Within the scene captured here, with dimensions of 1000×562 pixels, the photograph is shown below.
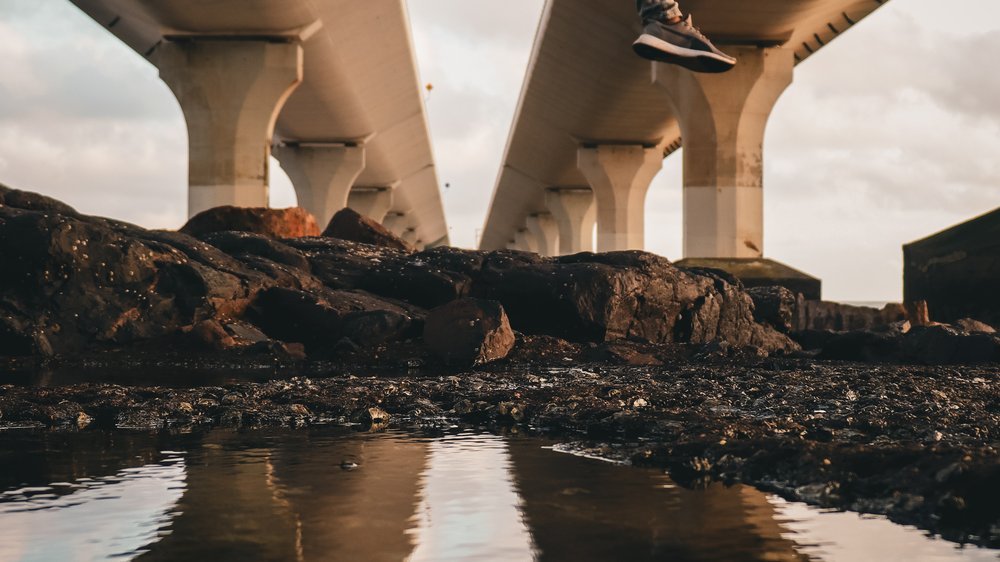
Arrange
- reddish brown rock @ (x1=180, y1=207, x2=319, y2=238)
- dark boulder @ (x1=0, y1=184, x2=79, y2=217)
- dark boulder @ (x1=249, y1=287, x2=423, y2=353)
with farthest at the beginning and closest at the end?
reddish brown rock @ (x1=180, y1=207, x2=319, y2=238), dark boulder @ (x1=0, y1=184, x2=79, y2=217), dark boulder @ (x1=249, y1=287, x2=423, y2=353)

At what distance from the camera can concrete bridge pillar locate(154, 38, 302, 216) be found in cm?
2914

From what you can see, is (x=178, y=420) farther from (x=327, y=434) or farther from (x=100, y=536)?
(x=100, y=536)

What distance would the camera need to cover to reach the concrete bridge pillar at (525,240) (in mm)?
90438

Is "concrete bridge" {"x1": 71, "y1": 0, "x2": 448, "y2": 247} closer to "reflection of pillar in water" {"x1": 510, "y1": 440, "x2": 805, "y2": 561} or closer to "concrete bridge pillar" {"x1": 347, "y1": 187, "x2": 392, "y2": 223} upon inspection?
"reflection of pillar in water" {"x1": 510, "y1": 440, "x2": 805, "y2": 561}

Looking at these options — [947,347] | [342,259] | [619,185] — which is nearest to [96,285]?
[342,259]

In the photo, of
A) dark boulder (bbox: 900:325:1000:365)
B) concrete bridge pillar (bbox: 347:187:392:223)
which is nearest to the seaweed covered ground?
dark boulder (bbox: 900:325:1000:365)

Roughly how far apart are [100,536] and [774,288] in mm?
→ 15328

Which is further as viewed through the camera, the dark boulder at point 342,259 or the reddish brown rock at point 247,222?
the reddish brown rock at point 247,222

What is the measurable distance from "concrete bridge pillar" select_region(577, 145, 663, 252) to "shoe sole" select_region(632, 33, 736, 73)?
35.6m

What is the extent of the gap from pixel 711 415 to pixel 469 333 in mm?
5828

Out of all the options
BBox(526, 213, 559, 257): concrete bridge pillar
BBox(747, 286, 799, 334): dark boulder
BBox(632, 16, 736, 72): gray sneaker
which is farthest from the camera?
BBox(526, 213, 559, 257): concrete bridge pillar

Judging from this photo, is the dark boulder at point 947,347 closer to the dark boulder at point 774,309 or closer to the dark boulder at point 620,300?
the dark boulder at point 620,300

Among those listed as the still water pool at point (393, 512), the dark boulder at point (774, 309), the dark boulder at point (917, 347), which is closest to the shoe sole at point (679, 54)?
the dark boulder at point (917, 347)

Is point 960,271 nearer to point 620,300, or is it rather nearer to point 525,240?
point 620,300
